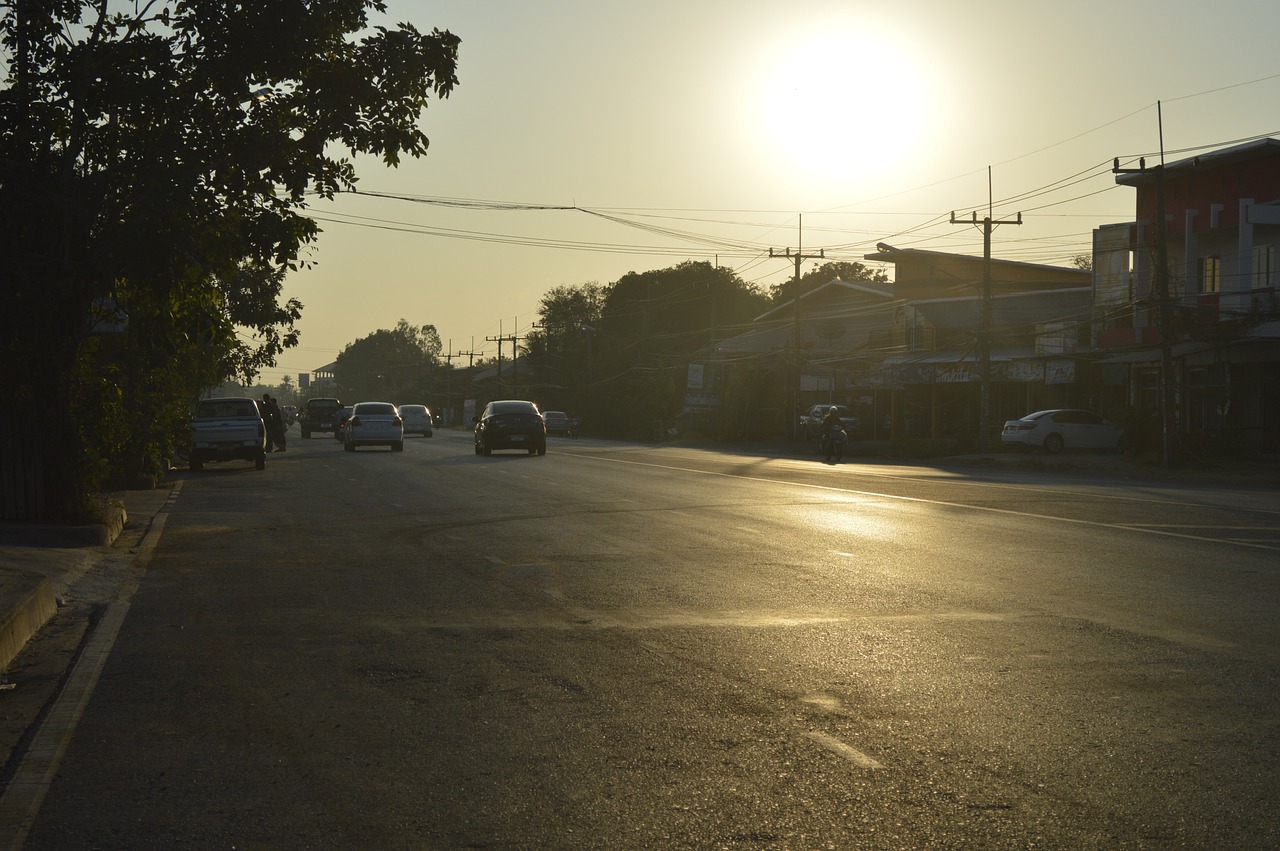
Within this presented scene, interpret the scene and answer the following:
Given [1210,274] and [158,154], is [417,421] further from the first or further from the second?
[158,154]

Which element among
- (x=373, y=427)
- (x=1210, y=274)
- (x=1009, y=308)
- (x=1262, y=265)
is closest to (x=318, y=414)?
(x=373, y=427)

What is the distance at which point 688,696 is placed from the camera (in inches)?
267

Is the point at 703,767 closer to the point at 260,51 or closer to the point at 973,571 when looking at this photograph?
the point at 973,571

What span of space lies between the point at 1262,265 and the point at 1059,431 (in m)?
8.19

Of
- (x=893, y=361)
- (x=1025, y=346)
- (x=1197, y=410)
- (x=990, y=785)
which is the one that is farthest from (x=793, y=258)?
(x=990, y=785)

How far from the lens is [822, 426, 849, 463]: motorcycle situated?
4203cm

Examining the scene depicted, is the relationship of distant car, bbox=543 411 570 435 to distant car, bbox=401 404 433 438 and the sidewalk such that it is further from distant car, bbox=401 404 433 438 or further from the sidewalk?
the sidewalk

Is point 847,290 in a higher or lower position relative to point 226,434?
higher

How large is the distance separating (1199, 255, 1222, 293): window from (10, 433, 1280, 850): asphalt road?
3076 cm

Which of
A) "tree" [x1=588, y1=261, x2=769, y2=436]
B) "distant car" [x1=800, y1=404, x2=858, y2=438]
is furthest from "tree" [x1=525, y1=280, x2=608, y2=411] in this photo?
"distant car" [x1=800, y1=404, x2=858, y2=438]

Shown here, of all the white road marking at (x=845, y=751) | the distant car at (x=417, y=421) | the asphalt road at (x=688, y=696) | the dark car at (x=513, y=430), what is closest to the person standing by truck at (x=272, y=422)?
the dark car at (x=513, y=430)

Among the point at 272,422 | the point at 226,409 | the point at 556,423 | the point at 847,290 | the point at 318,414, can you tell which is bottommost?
the point at 556,423

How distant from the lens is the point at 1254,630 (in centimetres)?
867

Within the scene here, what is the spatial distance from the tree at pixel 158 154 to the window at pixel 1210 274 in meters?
34.7
